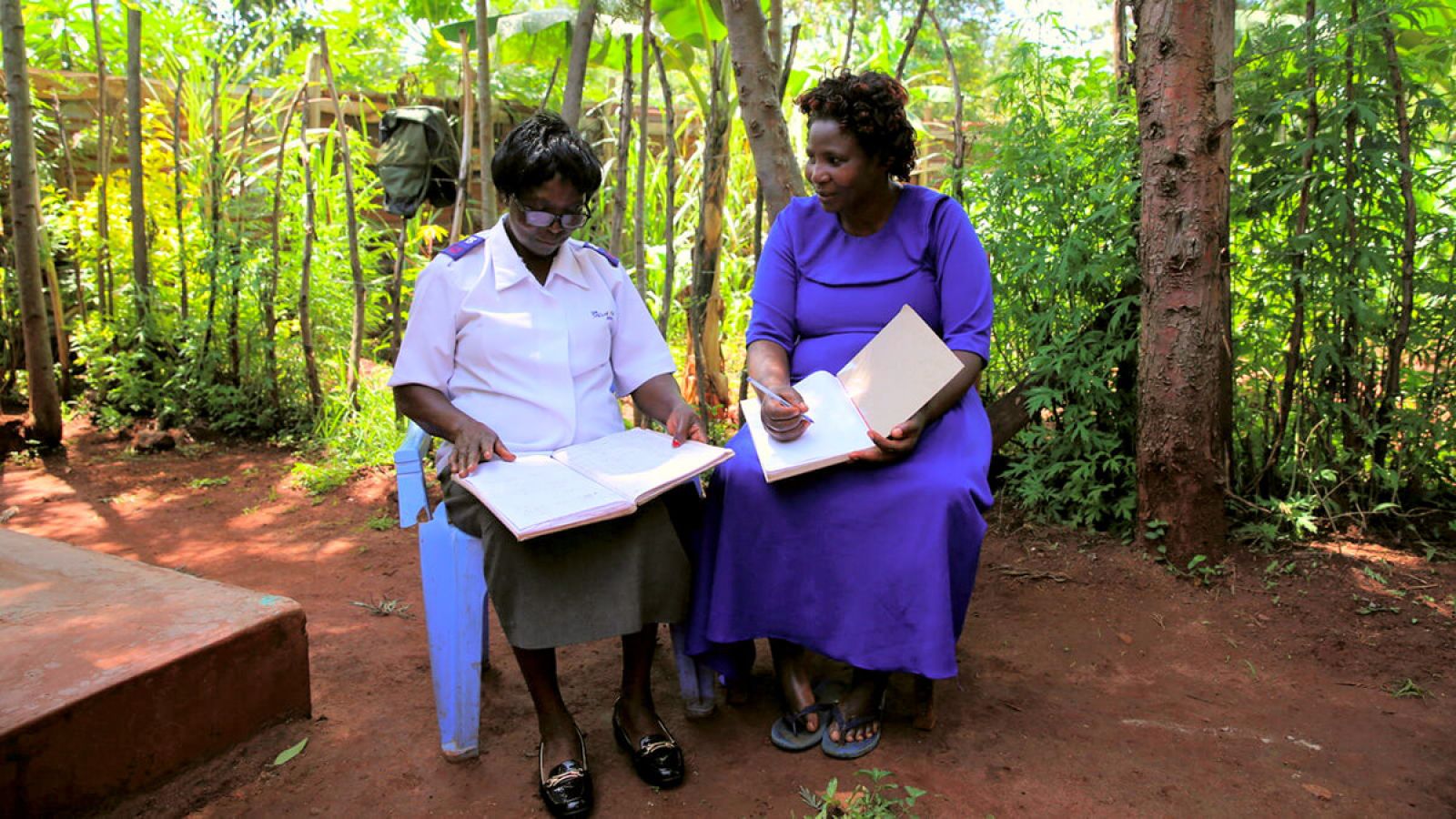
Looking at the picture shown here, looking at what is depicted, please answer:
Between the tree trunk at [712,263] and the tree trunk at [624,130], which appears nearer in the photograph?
the tree trunk at [624,130]

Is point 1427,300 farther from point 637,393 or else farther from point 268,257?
point 268,257

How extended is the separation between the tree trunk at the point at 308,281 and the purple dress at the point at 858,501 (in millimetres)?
3546

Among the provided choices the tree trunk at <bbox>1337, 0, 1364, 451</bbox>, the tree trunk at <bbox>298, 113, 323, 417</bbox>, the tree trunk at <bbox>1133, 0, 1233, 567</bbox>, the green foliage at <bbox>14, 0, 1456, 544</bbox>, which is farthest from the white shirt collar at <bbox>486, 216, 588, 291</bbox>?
the tree trunk at <bbox>298, 113, 323, 417</bbox>

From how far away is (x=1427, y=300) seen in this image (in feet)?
11.1

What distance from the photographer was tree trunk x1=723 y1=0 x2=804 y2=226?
10.7ft

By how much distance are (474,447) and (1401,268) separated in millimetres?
3019

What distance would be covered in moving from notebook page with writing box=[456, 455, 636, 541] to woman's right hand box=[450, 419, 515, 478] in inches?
1.1

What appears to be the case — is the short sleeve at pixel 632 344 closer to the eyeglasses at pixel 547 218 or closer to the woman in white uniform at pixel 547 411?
the woman in white uniform at pixel 547 411

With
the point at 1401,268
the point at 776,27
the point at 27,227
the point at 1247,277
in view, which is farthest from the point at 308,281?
the point at 1401,268

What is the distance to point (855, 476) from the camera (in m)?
2.42

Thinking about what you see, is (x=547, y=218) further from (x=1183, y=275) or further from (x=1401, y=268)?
(x=1401, y=268)

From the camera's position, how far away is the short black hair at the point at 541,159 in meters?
2.34

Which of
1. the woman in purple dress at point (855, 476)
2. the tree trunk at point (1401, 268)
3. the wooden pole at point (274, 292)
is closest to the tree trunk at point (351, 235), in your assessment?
the wooden pole at point (274, 292)

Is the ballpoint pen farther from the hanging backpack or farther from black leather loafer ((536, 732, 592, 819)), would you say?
the hanging backpack
